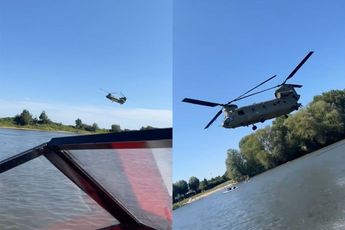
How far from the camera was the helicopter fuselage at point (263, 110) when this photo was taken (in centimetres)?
232

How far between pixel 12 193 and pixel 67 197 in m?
0.61

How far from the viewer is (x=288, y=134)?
5516 mm

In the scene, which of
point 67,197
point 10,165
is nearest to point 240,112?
point 67,197

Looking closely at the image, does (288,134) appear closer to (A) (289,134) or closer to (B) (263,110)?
(A) (289,134)

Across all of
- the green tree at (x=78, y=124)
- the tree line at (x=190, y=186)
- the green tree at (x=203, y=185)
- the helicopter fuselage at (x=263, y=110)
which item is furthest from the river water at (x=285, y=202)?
the green tree at (x=78, y=124)

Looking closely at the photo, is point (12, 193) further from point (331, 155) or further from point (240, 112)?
point (331, 155)

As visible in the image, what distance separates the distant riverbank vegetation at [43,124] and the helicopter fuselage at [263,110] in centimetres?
114

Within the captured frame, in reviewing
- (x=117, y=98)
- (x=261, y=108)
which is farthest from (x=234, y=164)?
(x=117, y=98)

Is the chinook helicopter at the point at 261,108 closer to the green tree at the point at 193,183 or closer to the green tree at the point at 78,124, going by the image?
the green tree at the point at 78,124

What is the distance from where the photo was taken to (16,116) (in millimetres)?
2324

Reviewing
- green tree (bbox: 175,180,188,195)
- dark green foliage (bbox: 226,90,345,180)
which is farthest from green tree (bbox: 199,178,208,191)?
dark green foliage (bbox: 226,90,345,180)

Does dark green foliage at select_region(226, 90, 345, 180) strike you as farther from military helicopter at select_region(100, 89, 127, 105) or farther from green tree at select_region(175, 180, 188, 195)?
military helicopter at select_region(100, 89, 127, 105)

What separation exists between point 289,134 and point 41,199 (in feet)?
13.9

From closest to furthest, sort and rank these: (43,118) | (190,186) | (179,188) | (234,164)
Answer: (43,118), (179,188), (190,186), (234,164)
